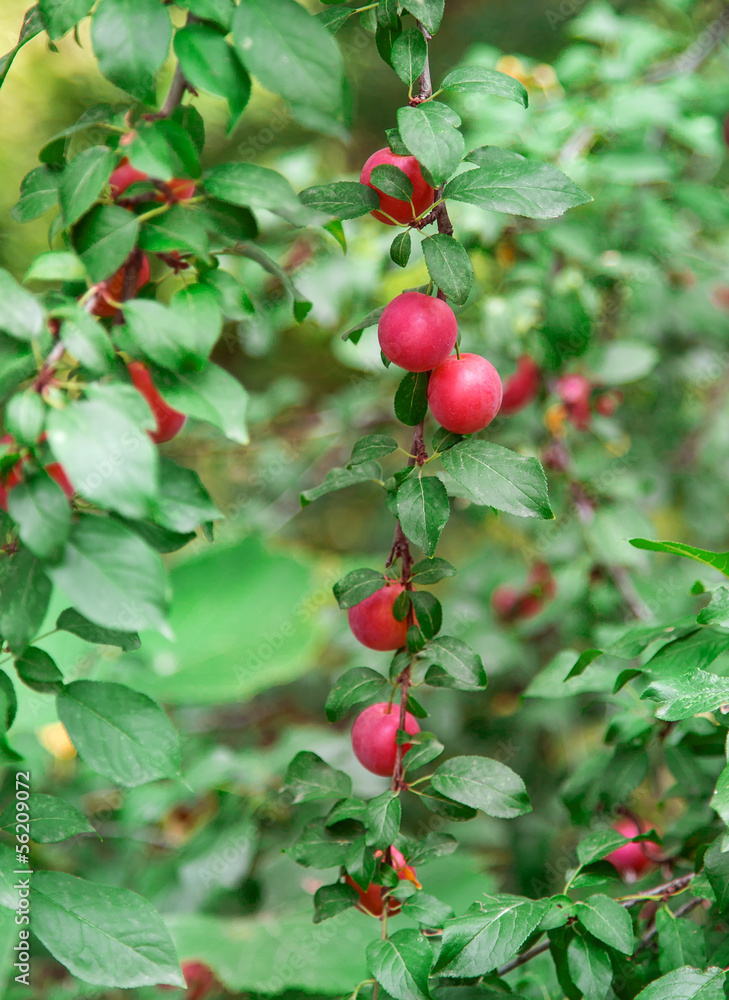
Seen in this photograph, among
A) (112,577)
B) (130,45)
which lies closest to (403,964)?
(112,577)

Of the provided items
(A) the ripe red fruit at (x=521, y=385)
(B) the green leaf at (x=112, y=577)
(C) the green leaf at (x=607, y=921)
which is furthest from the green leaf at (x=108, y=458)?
(A) the ripe red fruit at (x=521, y=385)

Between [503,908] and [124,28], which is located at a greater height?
[124,28]

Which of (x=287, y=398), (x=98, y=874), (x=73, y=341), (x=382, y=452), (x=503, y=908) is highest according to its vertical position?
(x=73, y=341)

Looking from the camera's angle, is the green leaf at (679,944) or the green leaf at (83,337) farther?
the green leaf at (679,944)

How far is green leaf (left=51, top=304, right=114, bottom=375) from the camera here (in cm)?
36

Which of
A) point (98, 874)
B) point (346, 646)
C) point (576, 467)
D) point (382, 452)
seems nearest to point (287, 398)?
point (346, 646)

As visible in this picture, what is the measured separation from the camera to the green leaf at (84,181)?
1.27 feet

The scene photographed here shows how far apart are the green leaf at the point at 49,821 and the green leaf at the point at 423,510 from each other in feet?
0.80

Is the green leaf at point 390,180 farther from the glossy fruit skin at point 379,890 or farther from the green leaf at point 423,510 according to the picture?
the glossy fruit skin at point 379,890

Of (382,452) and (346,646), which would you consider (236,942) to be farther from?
(382,452)

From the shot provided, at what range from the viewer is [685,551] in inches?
19.5

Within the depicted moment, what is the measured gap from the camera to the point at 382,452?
50cm

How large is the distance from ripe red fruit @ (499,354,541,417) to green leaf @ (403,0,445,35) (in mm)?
631

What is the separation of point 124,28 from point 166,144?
0.17 ft
